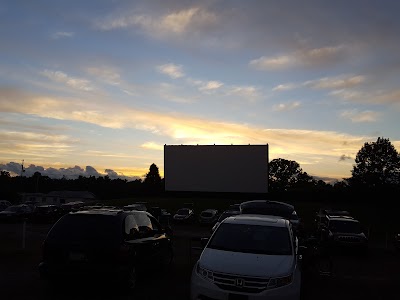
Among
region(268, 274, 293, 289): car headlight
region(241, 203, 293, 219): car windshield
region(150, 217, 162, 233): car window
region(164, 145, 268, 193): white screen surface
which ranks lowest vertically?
region(268, 274, 293, 289): car headlight

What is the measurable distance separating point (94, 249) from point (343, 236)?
1613cm

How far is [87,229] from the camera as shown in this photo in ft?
28.9

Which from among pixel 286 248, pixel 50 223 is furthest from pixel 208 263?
pixel 50 223

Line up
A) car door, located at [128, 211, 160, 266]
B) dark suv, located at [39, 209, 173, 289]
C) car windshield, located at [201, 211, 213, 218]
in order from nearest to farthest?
dark suv, located at [39, 209, 173, 289] → car door, located at [128, 211, 160, 266] → car windshield, located at [201, 211, 213, 218]

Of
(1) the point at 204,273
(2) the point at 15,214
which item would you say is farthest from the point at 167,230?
(2) the point at 15,214

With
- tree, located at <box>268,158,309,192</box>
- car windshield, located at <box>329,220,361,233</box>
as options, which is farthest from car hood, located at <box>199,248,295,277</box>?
tree, located at <box>268,158,309,192</box>

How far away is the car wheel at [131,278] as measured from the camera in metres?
8.80

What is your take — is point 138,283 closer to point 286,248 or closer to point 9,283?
point 9,283

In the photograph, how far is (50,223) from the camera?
1476 inches

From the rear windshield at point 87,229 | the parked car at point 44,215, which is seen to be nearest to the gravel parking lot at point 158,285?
the rear windshield at point 87,229

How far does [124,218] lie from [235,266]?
3029 millimetres

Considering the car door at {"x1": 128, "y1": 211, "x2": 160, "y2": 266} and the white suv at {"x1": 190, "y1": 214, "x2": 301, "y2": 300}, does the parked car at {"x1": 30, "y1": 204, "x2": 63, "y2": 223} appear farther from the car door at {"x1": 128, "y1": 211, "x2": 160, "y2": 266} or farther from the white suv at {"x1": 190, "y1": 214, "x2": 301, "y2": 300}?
the white suv at {"x1": 190, "y1": 214, "x2": 301, "y2": 300}

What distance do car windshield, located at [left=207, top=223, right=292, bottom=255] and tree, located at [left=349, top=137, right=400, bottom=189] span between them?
300 ft

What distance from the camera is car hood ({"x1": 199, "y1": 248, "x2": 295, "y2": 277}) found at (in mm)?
7113
